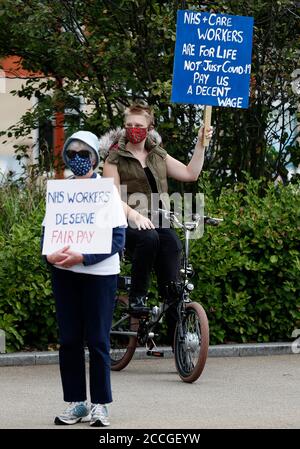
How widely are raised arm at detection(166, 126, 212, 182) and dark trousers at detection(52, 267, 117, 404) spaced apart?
2638 mm

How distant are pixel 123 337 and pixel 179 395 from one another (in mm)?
1639

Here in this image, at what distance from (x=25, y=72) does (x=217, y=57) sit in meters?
5.03

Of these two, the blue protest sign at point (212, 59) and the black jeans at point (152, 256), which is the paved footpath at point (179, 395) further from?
the blue protest sign at point (212, 59)

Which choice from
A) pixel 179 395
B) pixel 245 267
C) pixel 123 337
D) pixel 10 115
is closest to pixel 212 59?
pixel 245 267

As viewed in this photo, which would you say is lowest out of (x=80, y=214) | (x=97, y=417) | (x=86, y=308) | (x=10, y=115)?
(x=97, y=417)

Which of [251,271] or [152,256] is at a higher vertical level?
[152,256]

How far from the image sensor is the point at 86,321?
8375 millimetres

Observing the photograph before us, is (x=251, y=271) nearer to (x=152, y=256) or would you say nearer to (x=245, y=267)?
(x=245, y=267)

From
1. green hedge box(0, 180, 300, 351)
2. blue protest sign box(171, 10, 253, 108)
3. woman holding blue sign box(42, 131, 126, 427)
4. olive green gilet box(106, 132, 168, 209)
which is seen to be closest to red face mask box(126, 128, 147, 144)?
olive green gilet box(106, 132, 168, 209)

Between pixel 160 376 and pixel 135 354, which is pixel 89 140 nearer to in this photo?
pixel 160 376

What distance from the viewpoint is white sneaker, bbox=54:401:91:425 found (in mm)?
8492

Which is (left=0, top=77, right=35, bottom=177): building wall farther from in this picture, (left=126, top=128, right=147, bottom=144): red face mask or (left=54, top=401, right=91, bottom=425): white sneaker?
(left=54, top=401, right=91, bottom=425): white sneaker

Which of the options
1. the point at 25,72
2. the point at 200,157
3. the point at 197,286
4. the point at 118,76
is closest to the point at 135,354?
the point at 197,286

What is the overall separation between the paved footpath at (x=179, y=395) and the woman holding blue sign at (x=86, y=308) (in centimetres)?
21
